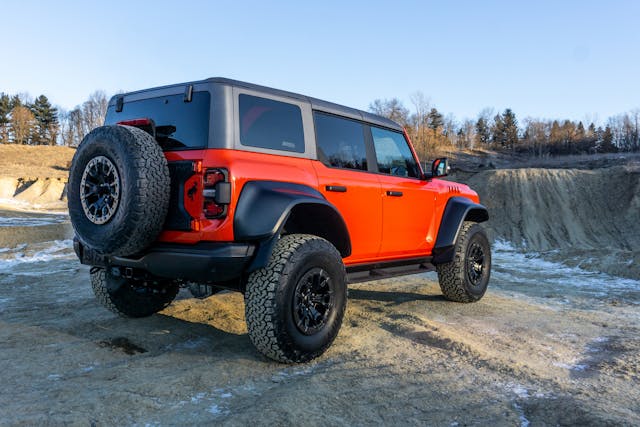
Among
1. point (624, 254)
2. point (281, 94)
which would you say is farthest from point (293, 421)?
point (624, 254)

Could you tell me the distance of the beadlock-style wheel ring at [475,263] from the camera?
583cm

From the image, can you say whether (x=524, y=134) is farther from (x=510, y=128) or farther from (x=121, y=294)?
(x=121, y=294)

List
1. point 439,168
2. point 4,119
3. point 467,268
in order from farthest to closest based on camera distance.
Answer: point 4,119 < point 467,268 < point 439,168

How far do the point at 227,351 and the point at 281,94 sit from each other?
7.15ft

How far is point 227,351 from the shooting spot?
3734 millimetres

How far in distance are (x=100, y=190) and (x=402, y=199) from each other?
2875 mm

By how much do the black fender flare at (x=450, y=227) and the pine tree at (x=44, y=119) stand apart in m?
79.7

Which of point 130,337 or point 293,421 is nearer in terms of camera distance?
point 293,421

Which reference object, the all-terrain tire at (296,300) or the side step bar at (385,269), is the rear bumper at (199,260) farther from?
the side step bar at (385,269)

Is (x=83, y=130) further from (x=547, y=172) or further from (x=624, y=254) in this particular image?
(x=624, y=254)

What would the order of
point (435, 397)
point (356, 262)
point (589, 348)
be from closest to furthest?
1. point (435, 397)
2. point (589, 348)
3. point (356, 262)

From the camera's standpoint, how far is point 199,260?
3104 mm

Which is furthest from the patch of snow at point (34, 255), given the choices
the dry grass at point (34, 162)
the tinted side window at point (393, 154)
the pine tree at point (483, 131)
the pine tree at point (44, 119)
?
the pine tree at point (483, 131)

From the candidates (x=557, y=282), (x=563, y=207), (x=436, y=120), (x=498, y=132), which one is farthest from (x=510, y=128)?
(x=557, y=282)
